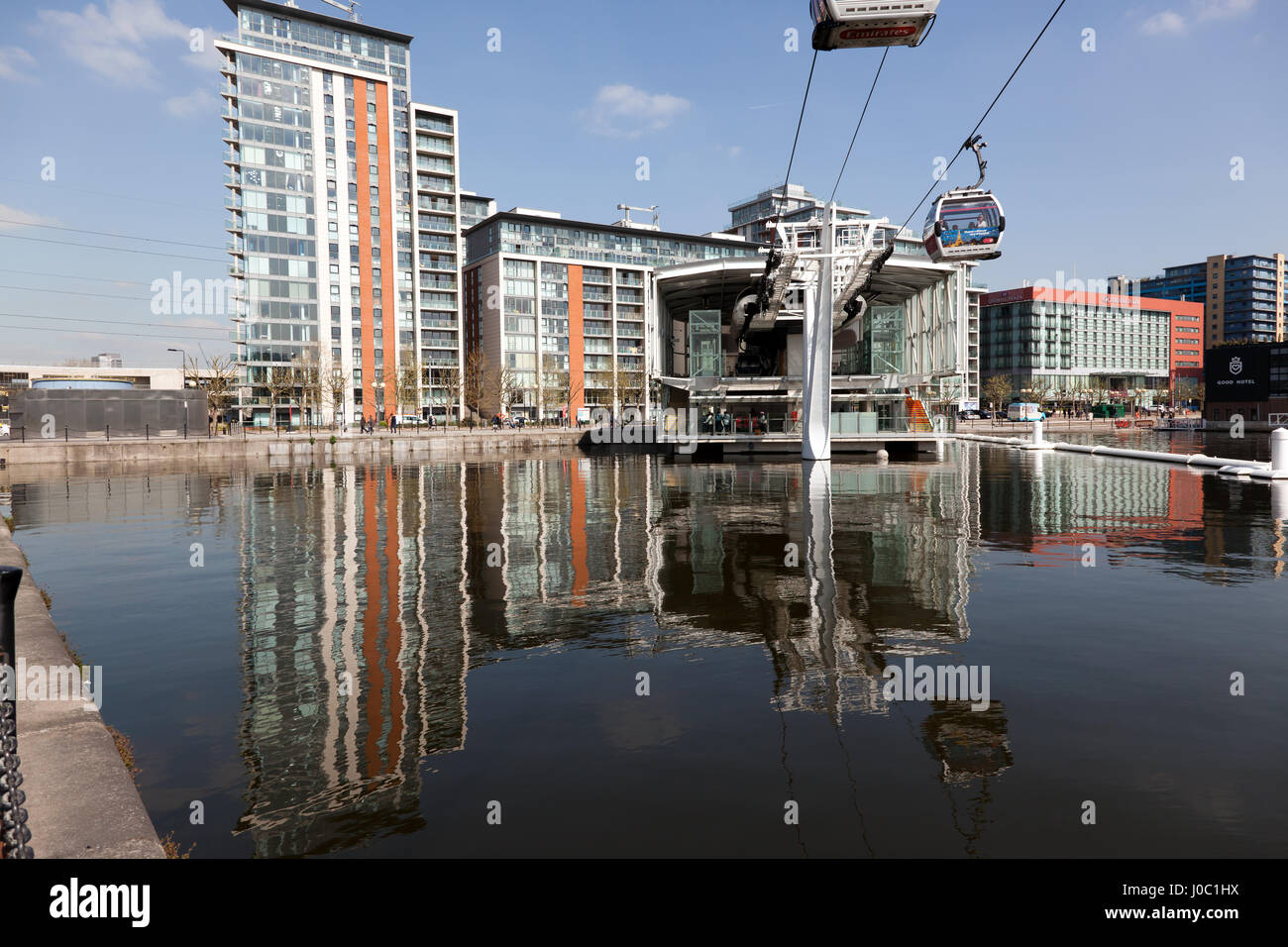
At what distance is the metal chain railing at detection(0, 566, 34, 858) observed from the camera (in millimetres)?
3863

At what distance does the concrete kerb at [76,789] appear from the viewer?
437 cm

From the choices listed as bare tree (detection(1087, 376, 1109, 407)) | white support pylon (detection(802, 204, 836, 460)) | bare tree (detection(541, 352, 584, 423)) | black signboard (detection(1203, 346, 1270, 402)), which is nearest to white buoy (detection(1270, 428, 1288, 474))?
white support pylon (detection(802, 204, 836, 460))

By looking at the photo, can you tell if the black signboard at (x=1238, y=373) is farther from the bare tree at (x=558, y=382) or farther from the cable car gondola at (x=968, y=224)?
the cable car gondola at (x=968, y=224)

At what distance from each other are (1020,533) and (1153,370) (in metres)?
206

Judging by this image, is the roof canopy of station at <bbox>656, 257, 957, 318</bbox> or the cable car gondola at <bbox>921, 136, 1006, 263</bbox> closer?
the cable car gondola at <bbox>921, 136, 1006, 263</bbox>

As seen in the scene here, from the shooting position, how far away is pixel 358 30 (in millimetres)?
104688

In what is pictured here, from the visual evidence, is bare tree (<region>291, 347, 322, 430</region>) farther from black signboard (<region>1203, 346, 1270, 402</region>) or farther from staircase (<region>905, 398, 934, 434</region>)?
black signboard (<region>1203, 346, 1270, 402</region>)

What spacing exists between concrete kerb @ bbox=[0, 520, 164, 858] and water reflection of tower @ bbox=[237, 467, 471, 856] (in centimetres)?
73

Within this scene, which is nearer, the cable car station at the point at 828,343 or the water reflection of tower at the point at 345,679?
the water reflection of tower at the point at 345,679

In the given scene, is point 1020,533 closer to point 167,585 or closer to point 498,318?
point 167,585

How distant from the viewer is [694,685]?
777 cm

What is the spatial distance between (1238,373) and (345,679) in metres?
125

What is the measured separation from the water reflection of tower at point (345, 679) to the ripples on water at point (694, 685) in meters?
0.04

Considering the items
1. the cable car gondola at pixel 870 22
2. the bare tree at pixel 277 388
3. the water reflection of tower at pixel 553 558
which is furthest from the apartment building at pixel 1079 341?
the cable car gondola at pixel 870 22
